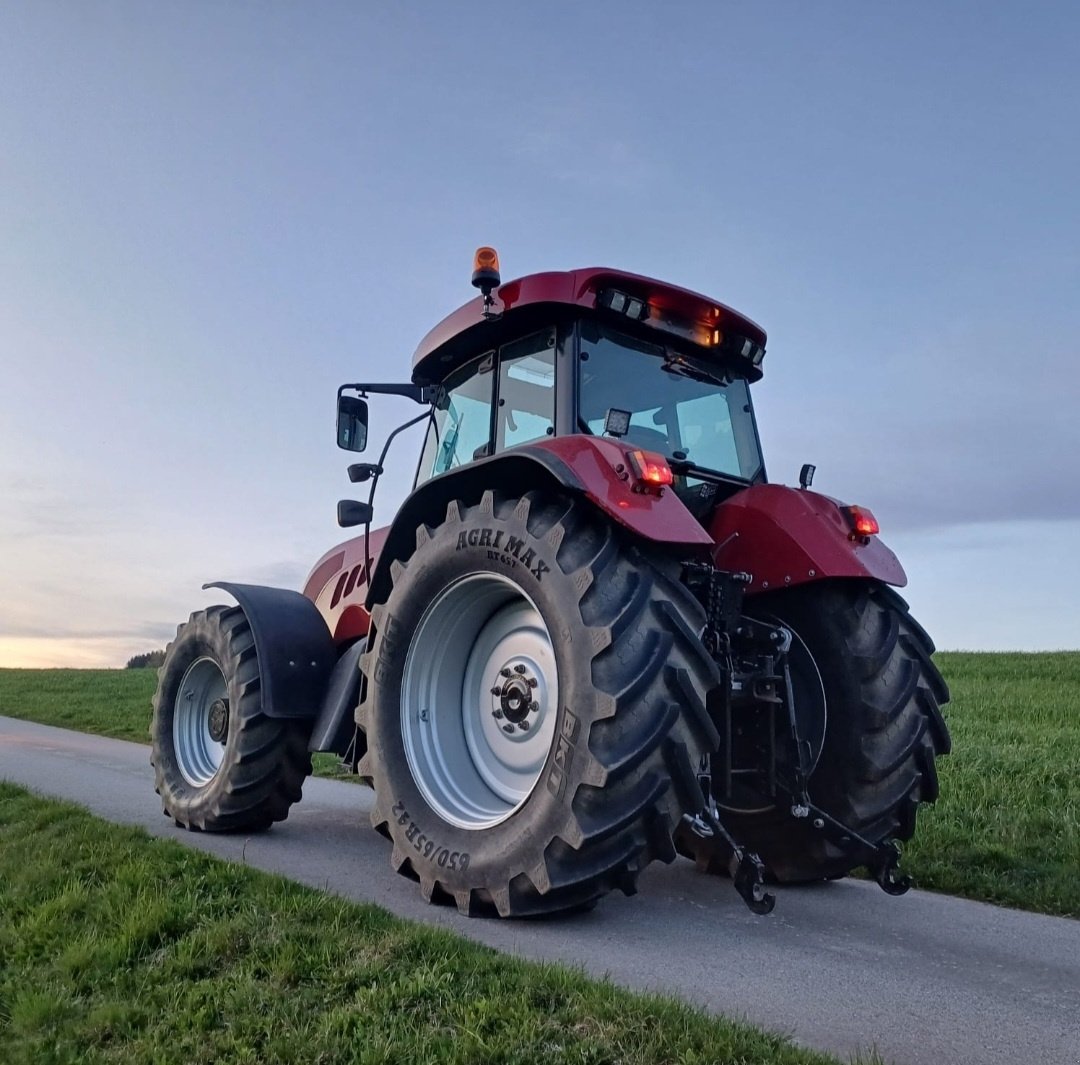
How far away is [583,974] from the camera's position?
276cm

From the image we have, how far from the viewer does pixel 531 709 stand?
3.90 m

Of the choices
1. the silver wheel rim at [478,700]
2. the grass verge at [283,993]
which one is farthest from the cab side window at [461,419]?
the grass verge at [283,993]

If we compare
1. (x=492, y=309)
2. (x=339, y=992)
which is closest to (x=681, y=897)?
(x=339, y=992)

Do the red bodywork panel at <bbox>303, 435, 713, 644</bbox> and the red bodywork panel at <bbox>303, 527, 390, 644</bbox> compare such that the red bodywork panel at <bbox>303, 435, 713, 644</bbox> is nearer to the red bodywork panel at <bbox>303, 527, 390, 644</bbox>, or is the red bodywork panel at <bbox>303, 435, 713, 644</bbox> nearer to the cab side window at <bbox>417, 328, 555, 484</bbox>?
the cab side window at <bbox>417, 328, 555, 484</bbox>

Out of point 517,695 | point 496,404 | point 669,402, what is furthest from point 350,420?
point 517,695

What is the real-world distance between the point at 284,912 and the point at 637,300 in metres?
2.84

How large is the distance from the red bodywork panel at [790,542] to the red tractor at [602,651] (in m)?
0.01

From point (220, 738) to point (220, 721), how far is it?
10 centimetres

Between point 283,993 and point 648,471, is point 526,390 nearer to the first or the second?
point 648,471

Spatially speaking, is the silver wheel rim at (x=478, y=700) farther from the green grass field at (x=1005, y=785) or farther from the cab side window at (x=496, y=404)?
the green grass field at (x=1005, y=785)

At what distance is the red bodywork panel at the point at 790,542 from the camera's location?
419 cm

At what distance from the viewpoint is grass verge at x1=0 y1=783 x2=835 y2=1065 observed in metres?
2.34

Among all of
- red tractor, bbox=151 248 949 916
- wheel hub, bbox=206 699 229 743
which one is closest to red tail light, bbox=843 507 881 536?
red tractor, bbox=151 248 949 916

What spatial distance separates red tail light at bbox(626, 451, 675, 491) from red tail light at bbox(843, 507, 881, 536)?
4.03 feet
